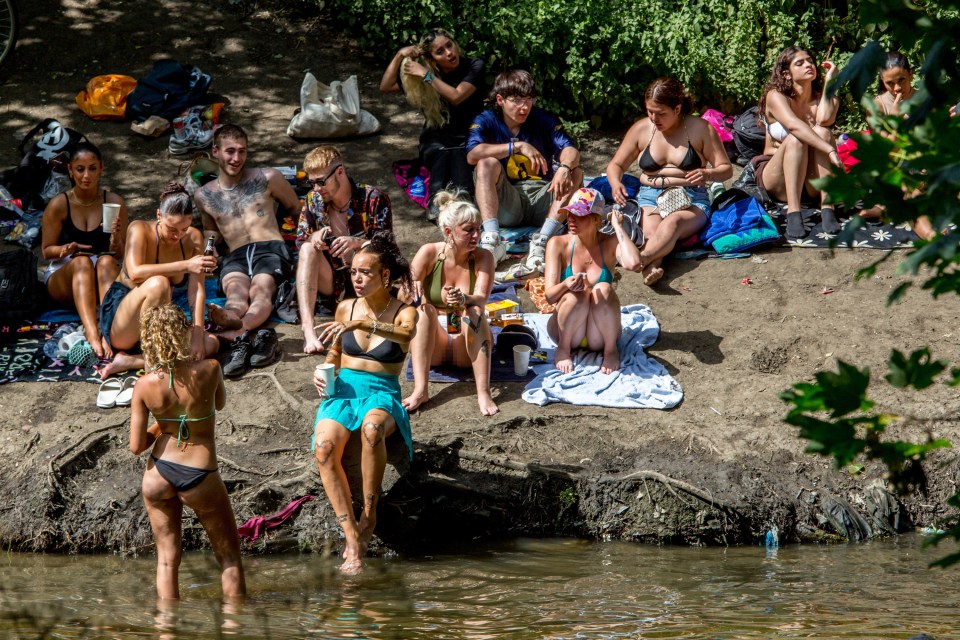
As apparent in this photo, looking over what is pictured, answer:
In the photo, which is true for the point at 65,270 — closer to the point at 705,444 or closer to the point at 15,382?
the point at 15,382

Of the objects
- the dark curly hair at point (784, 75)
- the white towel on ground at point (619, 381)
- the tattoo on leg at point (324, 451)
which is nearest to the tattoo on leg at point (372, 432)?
the tattoo on leg at point (324, 451)

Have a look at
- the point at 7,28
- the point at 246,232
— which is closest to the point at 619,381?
the point at 246,232

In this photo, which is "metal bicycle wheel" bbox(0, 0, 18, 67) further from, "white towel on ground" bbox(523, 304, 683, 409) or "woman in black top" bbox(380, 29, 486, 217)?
"white towel on ground" bbox(523, 304, 683, 409)

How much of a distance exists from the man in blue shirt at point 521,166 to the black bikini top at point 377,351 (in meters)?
2.37

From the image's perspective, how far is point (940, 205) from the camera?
106 inches

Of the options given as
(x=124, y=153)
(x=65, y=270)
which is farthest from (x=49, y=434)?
(x=124, y=153)

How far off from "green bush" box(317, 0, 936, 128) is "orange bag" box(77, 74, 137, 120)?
2933mm

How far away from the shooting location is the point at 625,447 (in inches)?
281

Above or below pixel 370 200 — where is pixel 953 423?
below

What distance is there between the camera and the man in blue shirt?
885cm

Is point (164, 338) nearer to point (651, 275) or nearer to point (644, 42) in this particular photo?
point (651, 275)

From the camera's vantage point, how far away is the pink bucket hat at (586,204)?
766cm

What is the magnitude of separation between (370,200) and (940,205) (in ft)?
19.5

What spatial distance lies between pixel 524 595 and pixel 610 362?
2207 millimetres
